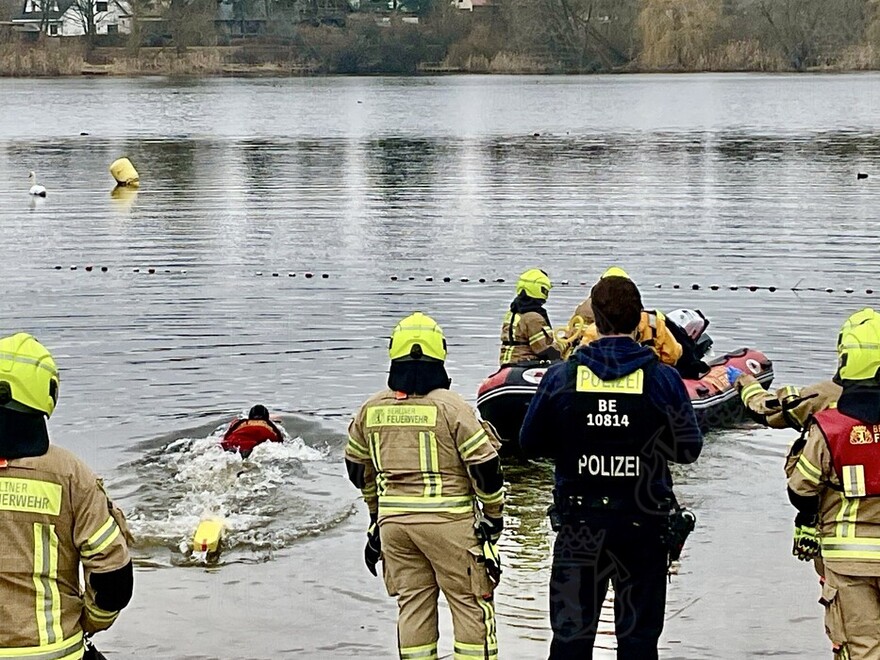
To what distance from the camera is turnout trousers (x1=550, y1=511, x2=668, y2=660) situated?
5.89 metres

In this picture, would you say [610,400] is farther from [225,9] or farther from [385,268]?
[225,9]

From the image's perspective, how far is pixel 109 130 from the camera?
5950 centimetres

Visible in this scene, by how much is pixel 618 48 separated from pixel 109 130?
6383cm

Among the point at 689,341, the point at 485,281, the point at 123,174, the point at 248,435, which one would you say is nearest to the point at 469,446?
the point at 689,341

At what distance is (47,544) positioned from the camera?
4816 mm

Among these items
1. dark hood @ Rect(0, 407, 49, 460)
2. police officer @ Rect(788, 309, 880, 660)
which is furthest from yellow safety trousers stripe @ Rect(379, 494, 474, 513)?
dark hood @ Rect(0, 407, 49, 460)

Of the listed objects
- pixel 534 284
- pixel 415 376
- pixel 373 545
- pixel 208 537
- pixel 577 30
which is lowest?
pixel 208 537

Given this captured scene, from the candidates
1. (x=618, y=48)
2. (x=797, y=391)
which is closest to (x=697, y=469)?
(x=797, y=391)

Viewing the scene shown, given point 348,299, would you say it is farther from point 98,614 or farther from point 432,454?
point 98,614

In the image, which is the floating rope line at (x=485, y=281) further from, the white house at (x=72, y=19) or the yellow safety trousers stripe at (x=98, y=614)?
the white house at (x=72, y=19)

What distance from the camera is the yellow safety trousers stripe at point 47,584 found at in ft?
15.8

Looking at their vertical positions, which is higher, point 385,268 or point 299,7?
point 299,7

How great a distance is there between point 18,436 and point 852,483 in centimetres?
312

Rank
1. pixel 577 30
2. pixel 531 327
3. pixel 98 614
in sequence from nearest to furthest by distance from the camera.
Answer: pixel 98 614, pixel 531 327, pixel 577 30
